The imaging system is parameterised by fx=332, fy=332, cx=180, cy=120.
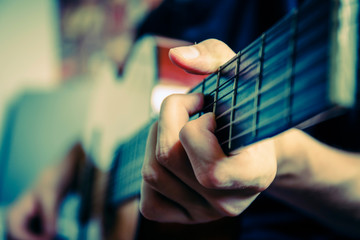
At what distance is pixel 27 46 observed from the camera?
230 centimetres

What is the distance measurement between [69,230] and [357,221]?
2.87ft

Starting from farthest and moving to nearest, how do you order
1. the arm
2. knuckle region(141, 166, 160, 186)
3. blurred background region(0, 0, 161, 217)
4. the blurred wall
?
the blurred wall < blurred background region(0, 0, 161, 217) < the arm < knuckle region(141, 166, 160, 186)

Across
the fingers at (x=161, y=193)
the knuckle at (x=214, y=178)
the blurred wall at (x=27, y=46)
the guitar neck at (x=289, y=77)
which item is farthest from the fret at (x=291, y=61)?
the blurred wall at (x=27, y=46)

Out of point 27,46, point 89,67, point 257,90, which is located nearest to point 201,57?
point 257,90

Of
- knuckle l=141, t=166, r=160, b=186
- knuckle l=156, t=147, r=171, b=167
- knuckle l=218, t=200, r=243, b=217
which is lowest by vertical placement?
knuckle l=218, t=200, r=243, b=217

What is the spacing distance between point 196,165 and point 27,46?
2273 millimetres

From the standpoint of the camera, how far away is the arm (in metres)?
1.13

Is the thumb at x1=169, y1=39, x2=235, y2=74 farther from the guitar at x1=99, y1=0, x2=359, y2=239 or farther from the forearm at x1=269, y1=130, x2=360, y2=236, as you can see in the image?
the forearm at x1=269, y1=130, x2=360, y2=236

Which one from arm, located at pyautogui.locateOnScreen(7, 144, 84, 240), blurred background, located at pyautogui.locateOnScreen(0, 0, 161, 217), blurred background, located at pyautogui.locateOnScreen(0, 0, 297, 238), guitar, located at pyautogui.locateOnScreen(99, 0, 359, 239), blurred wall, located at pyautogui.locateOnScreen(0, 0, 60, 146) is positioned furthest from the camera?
blurred wall, located at pyautogui.locateOnScreen(0, 0, 60, 146)

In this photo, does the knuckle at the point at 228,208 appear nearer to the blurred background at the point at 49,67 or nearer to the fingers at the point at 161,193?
the fingers at the point at 161,193

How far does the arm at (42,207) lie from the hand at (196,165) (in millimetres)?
771

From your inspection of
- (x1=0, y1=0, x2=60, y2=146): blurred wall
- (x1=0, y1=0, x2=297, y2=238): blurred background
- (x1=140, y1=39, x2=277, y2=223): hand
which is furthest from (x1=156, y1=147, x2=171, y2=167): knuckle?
(x1=0, y1=0, x2=60, y2=146): blurred wall

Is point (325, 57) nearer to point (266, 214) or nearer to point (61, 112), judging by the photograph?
point (266, 214)

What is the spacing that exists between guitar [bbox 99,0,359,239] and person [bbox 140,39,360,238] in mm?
24
